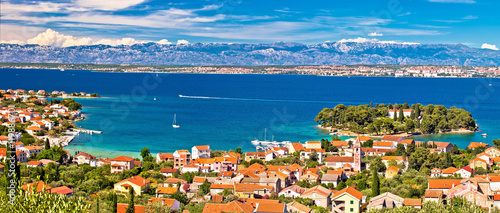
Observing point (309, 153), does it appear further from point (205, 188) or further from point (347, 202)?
point (347, 202)

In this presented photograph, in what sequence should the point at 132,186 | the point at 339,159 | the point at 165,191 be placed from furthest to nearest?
the point at 339,159 < the point at 132,186 < the point at 165,191

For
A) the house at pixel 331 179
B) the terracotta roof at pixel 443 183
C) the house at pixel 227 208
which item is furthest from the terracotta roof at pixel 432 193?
the house at pixel 227 208

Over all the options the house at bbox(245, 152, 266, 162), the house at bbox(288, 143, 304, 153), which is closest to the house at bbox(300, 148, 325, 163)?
the house at bbox(288, 143, 304, 153)

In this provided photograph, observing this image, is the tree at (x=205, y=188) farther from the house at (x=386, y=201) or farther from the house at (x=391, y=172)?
the house at (x=391, y=172)

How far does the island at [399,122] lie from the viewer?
3547cm

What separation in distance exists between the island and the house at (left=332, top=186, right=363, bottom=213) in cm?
2000

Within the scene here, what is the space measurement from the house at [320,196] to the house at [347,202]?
23.8 inches

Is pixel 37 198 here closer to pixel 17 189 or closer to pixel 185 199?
pixel 17 189

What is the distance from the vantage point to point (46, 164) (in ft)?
71.1

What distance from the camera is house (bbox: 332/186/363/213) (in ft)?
50.0

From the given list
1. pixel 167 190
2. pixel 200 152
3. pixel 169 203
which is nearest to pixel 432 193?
pixel 169 203

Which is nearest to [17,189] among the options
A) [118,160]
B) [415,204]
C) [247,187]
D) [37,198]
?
[37,198]

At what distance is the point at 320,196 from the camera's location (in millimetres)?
16375

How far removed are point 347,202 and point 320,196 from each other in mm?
1223
